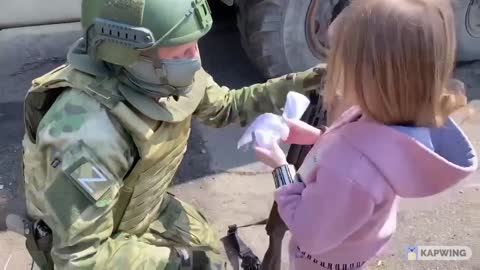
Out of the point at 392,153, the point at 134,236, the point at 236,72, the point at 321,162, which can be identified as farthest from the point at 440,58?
the point at 236,72

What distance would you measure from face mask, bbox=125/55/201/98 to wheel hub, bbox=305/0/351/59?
2.16 meters

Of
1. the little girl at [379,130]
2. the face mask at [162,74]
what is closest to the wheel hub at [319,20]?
the face mask at [162,74]

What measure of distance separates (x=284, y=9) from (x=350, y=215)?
2459mm

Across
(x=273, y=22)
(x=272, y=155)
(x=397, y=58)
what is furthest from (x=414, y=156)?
(x=273, y=22)

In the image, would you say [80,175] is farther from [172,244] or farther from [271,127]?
[172,244]

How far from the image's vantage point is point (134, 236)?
7.98 feet

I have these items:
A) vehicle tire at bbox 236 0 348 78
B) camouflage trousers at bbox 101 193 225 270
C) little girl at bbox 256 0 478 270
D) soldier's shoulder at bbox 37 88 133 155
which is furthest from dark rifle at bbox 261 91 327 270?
vehicle tire at bbox 236 0 348 78

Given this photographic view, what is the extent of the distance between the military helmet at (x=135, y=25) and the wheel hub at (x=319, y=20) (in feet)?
7.28

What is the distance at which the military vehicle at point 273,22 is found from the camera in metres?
4.29

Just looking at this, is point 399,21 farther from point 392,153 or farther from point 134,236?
point 134,236

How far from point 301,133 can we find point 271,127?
0.14 m

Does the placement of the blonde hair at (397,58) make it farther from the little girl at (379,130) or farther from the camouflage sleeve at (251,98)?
the camouflage sleeve at (251,98)

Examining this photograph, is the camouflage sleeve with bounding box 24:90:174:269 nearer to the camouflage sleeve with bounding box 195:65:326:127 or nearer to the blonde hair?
the camouflage sleeve with bounding box 195:65:326:127

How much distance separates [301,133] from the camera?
90.7 inches
